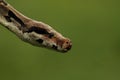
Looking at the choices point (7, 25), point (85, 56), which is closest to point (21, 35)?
point (7, 25)

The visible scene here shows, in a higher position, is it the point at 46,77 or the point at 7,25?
the point at 7,25

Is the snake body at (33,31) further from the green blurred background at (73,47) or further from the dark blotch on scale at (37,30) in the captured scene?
the green blurred background at (73,47)

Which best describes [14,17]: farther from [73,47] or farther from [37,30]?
[73,47]

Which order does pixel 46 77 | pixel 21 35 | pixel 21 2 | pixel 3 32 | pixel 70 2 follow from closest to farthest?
pixel 21 35
pixel 46 77
pixel 3 32
pixel 21 2
pixel 70 2

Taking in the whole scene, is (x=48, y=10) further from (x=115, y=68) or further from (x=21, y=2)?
(x=115, y=68)

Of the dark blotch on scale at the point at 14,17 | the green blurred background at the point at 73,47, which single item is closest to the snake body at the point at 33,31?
the dark blotch on scale at the point at 14,17

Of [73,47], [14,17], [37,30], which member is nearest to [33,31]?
[37,30]

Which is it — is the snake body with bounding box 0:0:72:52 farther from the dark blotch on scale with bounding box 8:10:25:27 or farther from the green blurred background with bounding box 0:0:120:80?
the green blurred background with bounding box 0:0:120:80
